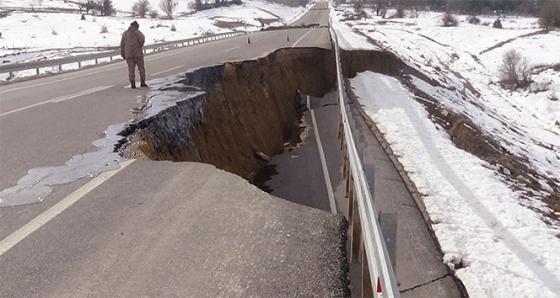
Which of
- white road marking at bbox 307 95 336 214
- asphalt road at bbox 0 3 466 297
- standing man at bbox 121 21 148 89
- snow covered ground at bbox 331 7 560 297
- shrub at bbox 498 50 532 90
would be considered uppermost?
standing man at bbox 121 21 148 89

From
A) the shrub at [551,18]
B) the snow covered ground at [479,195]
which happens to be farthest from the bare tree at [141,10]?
the snow covered ground at [479,195]

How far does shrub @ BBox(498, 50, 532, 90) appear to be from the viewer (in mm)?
36875

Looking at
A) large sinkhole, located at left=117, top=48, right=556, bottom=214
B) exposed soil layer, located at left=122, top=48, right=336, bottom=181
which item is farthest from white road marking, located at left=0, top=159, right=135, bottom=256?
exposed soil layer, located at left=122, top=48, right=336, bottom=181

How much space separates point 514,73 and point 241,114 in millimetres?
29912

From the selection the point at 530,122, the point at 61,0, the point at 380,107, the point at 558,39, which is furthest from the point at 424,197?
the point at 61,0

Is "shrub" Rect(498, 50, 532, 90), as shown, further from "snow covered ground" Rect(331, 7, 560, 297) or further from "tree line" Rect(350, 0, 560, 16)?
"tree line" Rect(350, 0, 560, 16)

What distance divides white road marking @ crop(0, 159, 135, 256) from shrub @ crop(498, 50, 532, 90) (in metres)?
36.0

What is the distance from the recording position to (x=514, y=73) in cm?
3788

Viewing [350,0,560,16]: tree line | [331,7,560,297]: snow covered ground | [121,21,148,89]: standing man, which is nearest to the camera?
[331,7,560,297]: snow covered ground

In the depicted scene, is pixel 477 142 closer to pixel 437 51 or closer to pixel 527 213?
pixel 527 213

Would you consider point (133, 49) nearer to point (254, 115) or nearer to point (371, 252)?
point (254, 115)

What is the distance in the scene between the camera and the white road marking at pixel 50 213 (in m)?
4.43

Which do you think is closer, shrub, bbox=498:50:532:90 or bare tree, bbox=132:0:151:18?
shrub, bbox=498:50:532:90

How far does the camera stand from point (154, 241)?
4.48 metres
